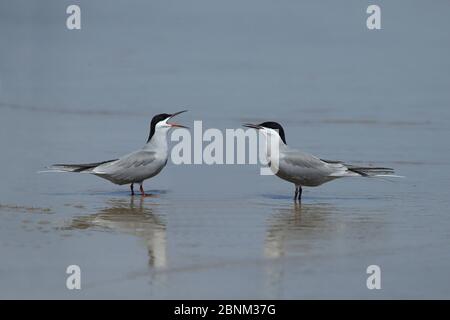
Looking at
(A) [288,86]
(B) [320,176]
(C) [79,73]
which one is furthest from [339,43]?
(B) [320,176]

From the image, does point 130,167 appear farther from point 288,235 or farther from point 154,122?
point 288,235

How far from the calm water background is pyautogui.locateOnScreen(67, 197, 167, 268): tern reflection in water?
2cm

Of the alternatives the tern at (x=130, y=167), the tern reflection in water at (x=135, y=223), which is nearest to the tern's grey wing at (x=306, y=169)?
the tern at (x=130, y=167)

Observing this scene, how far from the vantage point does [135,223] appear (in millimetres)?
6473

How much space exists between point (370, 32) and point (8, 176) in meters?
7.57

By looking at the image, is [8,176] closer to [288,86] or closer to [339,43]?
[288,86]

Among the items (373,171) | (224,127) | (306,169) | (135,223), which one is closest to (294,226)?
(135,223)

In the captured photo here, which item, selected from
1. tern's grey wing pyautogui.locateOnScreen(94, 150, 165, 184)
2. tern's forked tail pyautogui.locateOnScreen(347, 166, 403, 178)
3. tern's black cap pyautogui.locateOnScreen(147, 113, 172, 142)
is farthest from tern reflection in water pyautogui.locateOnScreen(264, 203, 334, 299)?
tern's black cap pyautogui.locateOnScreen(147, 113, 172, 142)

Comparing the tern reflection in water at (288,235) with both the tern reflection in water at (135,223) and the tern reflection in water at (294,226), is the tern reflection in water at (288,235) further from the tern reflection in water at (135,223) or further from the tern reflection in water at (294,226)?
the tern reflection in water at (135,223)

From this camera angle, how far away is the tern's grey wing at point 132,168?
7746 millimetres

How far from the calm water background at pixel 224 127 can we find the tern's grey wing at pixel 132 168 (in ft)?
0.51

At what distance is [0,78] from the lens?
12.2m

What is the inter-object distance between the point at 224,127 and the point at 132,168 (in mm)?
2376

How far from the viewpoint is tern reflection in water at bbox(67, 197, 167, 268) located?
5668 mm
